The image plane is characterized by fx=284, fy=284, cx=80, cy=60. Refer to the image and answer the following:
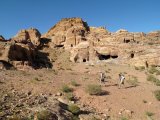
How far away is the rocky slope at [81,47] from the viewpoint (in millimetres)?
34750

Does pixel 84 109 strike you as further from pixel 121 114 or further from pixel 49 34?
pixel 49 34

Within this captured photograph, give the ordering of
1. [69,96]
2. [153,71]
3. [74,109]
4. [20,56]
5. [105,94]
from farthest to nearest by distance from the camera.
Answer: [20,56] → [153,71] → [105,94] → [69,96] → [74,109]

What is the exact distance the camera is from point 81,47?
42000 mm

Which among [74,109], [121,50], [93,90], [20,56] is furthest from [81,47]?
[74,109]

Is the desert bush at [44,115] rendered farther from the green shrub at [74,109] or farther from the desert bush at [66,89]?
the desert bush at [66,89]

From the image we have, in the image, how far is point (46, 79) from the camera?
23.9 meters

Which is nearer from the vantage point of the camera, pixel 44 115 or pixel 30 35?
pixel 44 115

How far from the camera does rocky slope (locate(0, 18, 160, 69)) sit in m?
34.8

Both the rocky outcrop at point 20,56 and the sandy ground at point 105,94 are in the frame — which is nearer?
the sandy ground at point 105,94

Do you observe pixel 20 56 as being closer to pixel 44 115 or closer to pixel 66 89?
pixel 66 89

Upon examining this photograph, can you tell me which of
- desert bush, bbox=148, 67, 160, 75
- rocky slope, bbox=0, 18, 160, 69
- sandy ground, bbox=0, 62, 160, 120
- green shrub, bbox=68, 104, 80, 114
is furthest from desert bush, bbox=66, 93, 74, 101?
desert bush, bbox=148, 67, 160, 75

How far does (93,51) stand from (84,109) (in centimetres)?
2366

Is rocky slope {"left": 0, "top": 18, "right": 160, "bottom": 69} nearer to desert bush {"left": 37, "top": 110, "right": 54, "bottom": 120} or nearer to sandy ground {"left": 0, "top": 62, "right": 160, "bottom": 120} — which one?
sandy ground {"left": 0, "top": 62, "right": 160, "bottom": 120}

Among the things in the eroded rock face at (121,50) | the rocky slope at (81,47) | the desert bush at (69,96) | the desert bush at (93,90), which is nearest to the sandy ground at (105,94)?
the desert bush at (93,90)
